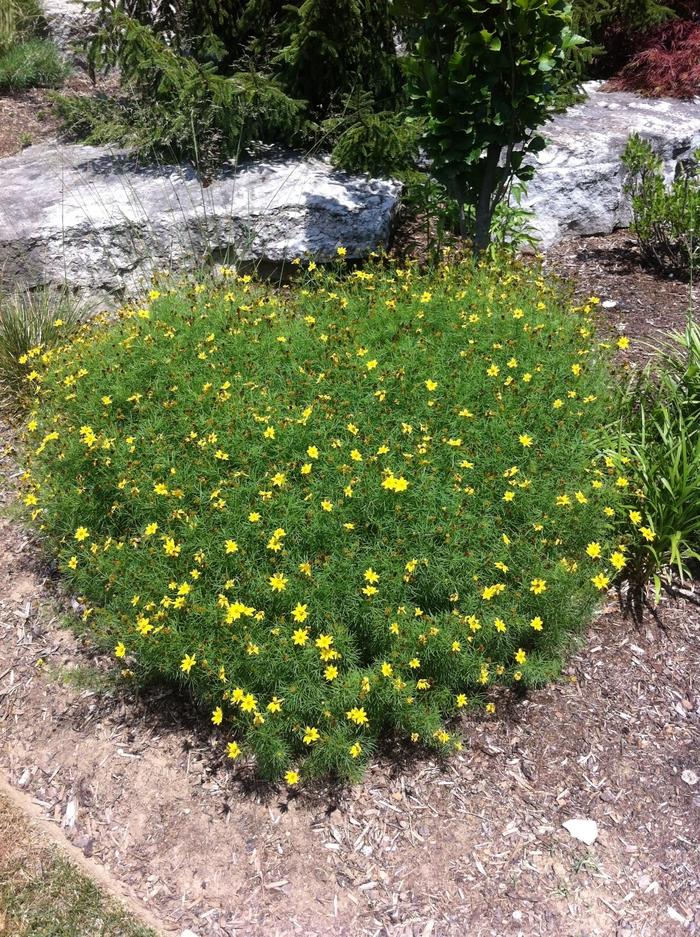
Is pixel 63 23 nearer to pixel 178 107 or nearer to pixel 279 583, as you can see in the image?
pixel 178 107

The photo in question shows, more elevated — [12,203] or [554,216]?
[12,203]

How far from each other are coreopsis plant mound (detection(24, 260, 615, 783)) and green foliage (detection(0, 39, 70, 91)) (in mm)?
7101

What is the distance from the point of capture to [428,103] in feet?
14.8

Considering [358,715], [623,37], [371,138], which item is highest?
[623,37]

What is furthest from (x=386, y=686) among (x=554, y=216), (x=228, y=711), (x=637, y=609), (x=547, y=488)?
(x=554, y=216)

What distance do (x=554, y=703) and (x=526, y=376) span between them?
1.42 meters

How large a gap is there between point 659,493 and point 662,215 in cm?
291

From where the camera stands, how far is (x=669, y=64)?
738 centimetres

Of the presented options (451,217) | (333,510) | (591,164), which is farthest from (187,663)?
(591,164)

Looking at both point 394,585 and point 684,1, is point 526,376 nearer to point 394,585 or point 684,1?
point 394,585

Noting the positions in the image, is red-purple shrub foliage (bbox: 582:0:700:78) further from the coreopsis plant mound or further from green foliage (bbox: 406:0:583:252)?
the coreopsis plant mound

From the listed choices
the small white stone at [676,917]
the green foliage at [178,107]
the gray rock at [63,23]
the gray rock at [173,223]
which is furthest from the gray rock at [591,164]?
the gray rock at [63,23]

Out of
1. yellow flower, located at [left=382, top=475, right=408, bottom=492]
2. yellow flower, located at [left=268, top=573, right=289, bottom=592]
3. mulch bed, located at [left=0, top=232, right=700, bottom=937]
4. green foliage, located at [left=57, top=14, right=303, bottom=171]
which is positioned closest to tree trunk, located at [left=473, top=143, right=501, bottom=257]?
green foliage, located at [left=57, top=14, right=303, bottom=171]

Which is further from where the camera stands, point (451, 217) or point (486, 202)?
point (451, 217)
